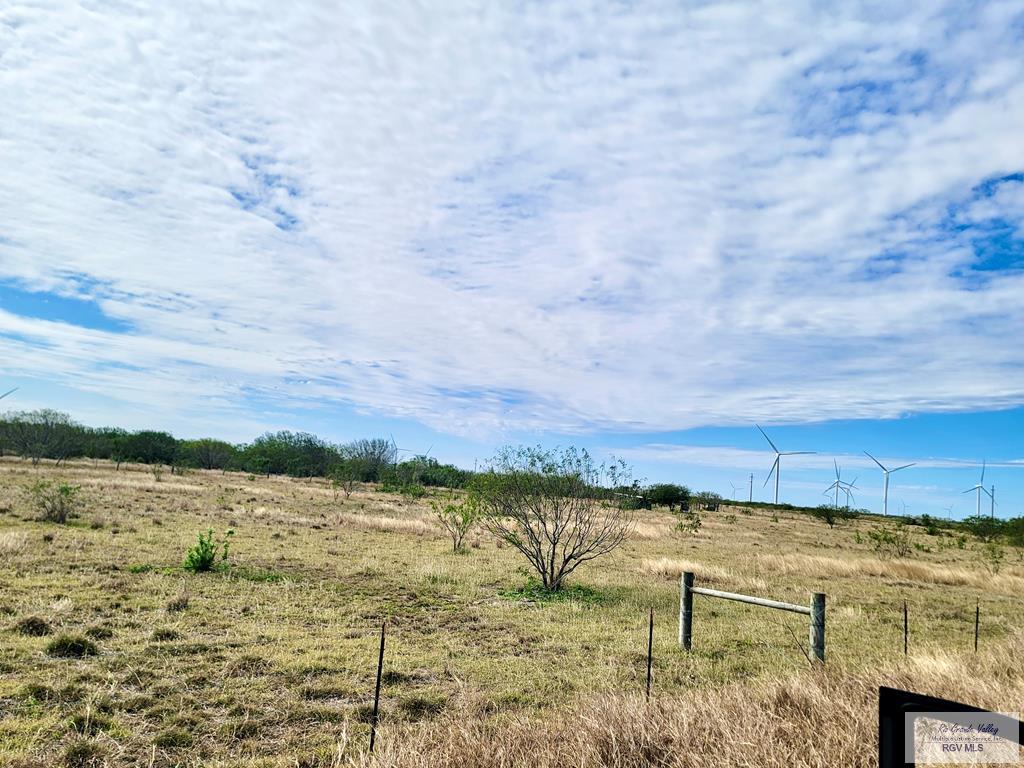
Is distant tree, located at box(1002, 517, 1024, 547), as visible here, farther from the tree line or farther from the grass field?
the tree line

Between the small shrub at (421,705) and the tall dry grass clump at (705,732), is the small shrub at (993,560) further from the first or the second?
the small shrub at (421,705)

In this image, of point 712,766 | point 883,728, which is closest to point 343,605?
point 712,766

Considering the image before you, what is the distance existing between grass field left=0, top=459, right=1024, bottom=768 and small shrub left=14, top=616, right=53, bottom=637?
0.03 m

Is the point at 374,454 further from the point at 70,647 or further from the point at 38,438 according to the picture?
the point at 70,647

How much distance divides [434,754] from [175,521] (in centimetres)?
2491

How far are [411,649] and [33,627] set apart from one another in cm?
610

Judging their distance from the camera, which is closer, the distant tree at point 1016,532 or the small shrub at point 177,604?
the small shrub at point 177,604

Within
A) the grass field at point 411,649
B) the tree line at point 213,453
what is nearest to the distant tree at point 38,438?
the tree line at point 213,453

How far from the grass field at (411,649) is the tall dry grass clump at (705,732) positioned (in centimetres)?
3

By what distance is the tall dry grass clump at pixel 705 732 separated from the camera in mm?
4656

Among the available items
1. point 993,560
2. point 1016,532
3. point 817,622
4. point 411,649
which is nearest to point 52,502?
→ point 411,649

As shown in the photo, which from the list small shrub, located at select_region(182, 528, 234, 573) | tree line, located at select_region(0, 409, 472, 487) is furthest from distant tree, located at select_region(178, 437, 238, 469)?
small shrub, located at select_region(182, 528, 234, 573)

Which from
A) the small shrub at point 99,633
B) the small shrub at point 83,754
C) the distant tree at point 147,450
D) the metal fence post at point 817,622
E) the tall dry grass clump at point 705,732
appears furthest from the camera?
the distant tree at point 147,450

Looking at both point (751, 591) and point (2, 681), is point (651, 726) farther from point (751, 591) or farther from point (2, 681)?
point (751, 591)
